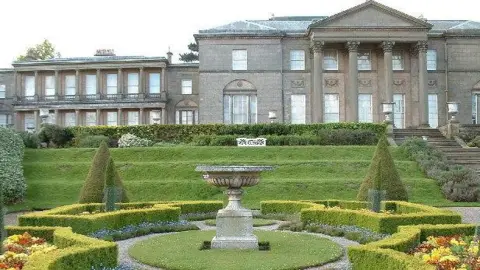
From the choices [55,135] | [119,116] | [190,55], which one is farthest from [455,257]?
[190,55]

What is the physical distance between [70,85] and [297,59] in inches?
743

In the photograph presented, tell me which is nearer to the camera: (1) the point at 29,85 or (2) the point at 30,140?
(2) the point at 30,140

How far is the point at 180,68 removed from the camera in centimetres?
4875

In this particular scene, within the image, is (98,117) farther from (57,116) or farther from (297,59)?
(297,59)

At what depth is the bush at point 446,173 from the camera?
2522cm

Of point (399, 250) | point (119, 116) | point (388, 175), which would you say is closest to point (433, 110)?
point (119, 116)

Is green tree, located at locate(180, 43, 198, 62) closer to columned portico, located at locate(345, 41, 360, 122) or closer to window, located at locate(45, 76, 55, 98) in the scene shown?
window, located at locate(45, 76, 55, 98)

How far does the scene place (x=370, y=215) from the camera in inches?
637

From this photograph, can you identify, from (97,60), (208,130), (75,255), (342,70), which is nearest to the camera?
(75,255)

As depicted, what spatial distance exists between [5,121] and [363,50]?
30.0m

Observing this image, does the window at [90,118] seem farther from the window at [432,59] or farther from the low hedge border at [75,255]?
the low hedge border at [75,255]

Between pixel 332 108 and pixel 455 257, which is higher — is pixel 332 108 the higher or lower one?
the higher one

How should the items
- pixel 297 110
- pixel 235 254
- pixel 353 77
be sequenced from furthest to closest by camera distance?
pixel 297 110, pixel 353 77, pixel 235 254

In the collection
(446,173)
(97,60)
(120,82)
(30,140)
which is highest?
(97,60)
